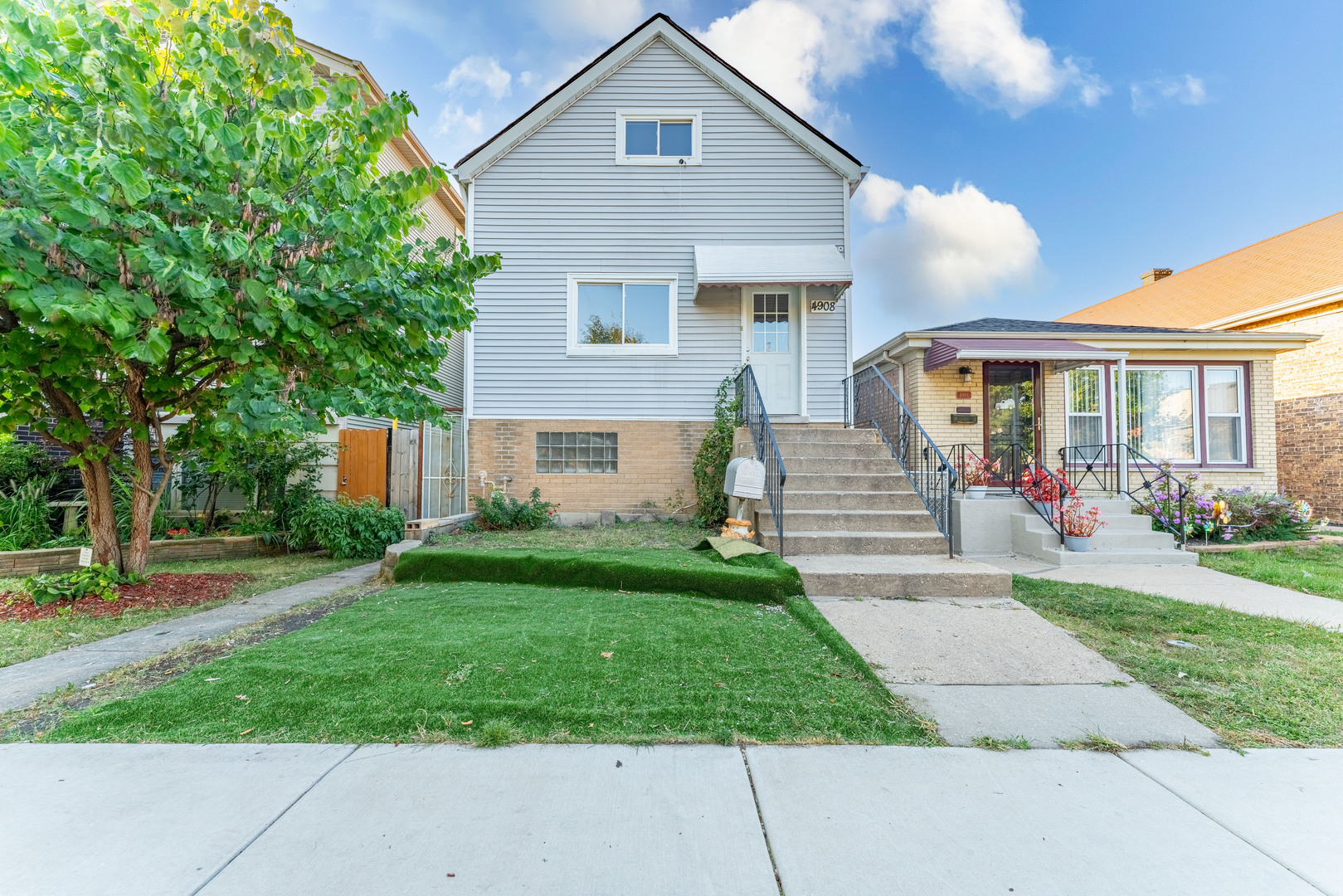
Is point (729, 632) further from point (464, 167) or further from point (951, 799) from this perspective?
point (464, 167)

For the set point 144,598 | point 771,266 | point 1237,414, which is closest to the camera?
point 144,598

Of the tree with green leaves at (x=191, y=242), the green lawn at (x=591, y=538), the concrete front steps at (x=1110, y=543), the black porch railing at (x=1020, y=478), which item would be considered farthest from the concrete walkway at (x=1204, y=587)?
the tree with green leaves at (x=191, y=242)

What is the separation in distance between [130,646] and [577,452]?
6.00 meters

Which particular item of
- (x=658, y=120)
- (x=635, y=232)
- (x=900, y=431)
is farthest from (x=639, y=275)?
(x=900, y=431)

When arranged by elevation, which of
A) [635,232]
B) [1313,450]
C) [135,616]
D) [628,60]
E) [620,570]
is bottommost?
[135,616]

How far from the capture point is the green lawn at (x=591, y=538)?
265 inches

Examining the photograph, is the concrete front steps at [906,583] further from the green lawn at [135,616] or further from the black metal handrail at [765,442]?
the green lawn at [135,616]

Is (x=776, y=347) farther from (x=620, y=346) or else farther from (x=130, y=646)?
(x=130, y=646)

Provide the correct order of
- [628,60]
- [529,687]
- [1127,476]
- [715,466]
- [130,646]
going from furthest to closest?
[1127,476] → [628,60] → [715,466] → [130,646] → [529,687]

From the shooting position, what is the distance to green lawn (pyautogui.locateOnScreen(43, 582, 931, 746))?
2566 millimetres

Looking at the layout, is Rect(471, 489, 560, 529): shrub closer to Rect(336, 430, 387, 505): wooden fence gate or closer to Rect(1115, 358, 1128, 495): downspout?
Rect(336, 430, 387, 505): wooden fence gate

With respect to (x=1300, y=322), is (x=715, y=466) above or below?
below

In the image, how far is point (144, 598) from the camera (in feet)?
16.3

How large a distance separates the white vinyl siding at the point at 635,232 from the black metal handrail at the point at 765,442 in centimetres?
70
